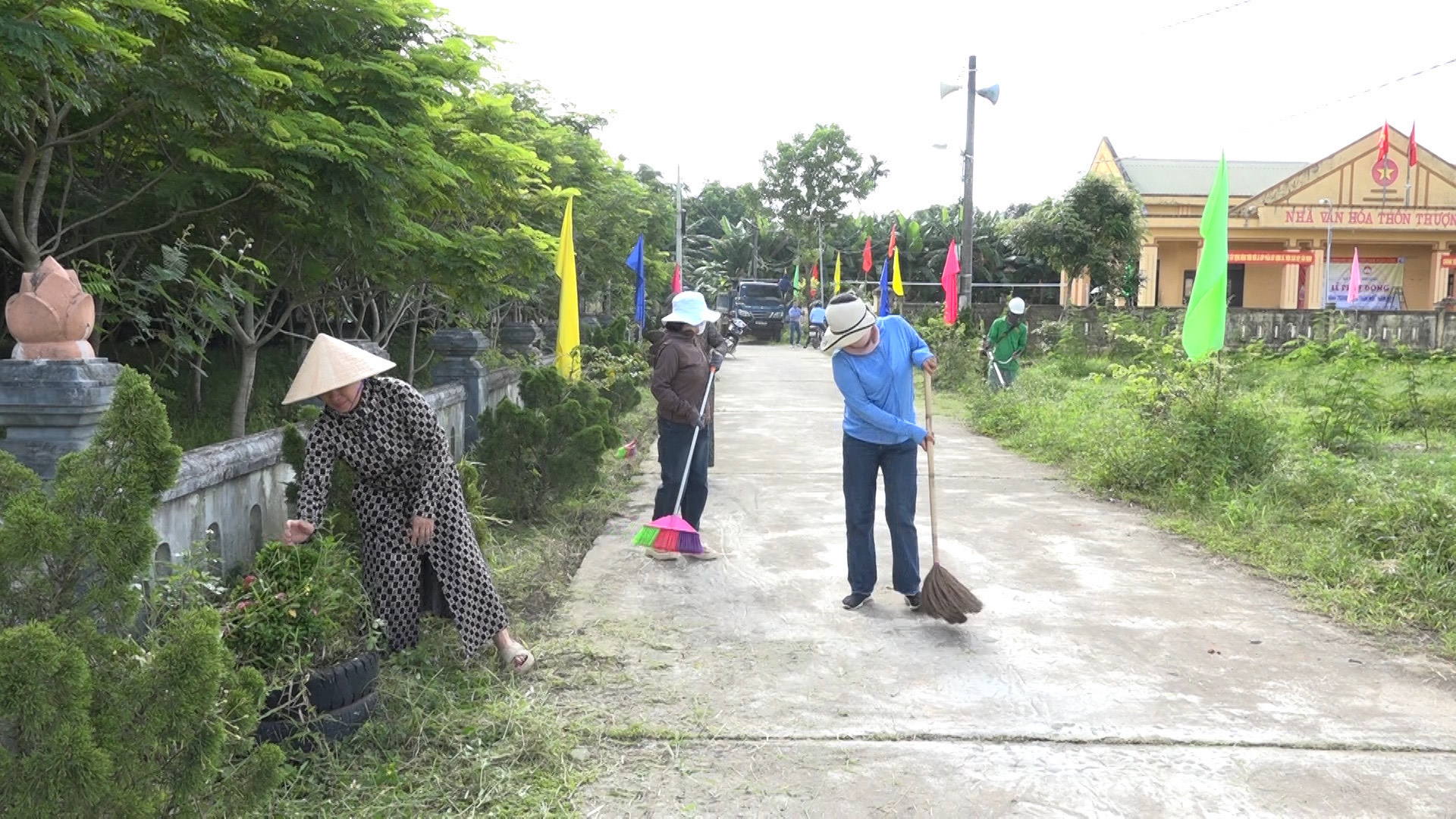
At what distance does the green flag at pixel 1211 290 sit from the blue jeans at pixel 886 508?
12.4 ft

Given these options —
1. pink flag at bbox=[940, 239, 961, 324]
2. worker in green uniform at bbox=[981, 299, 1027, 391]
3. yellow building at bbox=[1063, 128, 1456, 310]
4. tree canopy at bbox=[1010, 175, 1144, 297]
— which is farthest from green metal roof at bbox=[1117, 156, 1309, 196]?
worker in green uniform at bbox=[981, 299, 1027, 391]

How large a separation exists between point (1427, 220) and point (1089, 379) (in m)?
26.2

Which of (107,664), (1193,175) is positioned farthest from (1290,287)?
(107,664)

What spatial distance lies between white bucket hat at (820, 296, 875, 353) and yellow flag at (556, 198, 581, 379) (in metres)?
4.02

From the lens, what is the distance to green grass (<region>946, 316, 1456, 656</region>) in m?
5.88

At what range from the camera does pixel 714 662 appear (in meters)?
4.77

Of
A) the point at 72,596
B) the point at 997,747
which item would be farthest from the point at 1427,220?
the point at 72,596

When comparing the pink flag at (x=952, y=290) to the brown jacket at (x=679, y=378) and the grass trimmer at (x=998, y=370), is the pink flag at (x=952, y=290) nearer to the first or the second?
the grass trimmer at (x=998, y=370)

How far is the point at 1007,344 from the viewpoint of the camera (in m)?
14.9

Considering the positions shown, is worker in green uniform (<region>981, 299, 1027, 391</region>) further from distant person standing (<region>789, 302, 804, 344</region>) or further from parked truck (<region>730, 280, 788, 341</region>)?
parked truck (<region>730, 280, 788, 341</region>)

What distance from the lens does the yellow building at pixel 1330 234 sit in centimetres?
3497

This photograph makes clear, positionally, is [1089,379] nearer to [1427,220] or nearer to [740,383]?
[740,383]

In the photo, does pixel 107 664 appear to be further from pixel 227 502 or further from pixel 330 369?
pixel 227 502

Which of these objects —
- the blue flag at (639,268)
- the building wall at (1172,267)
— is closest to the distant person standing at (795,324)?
the building wall at (1172,267)
